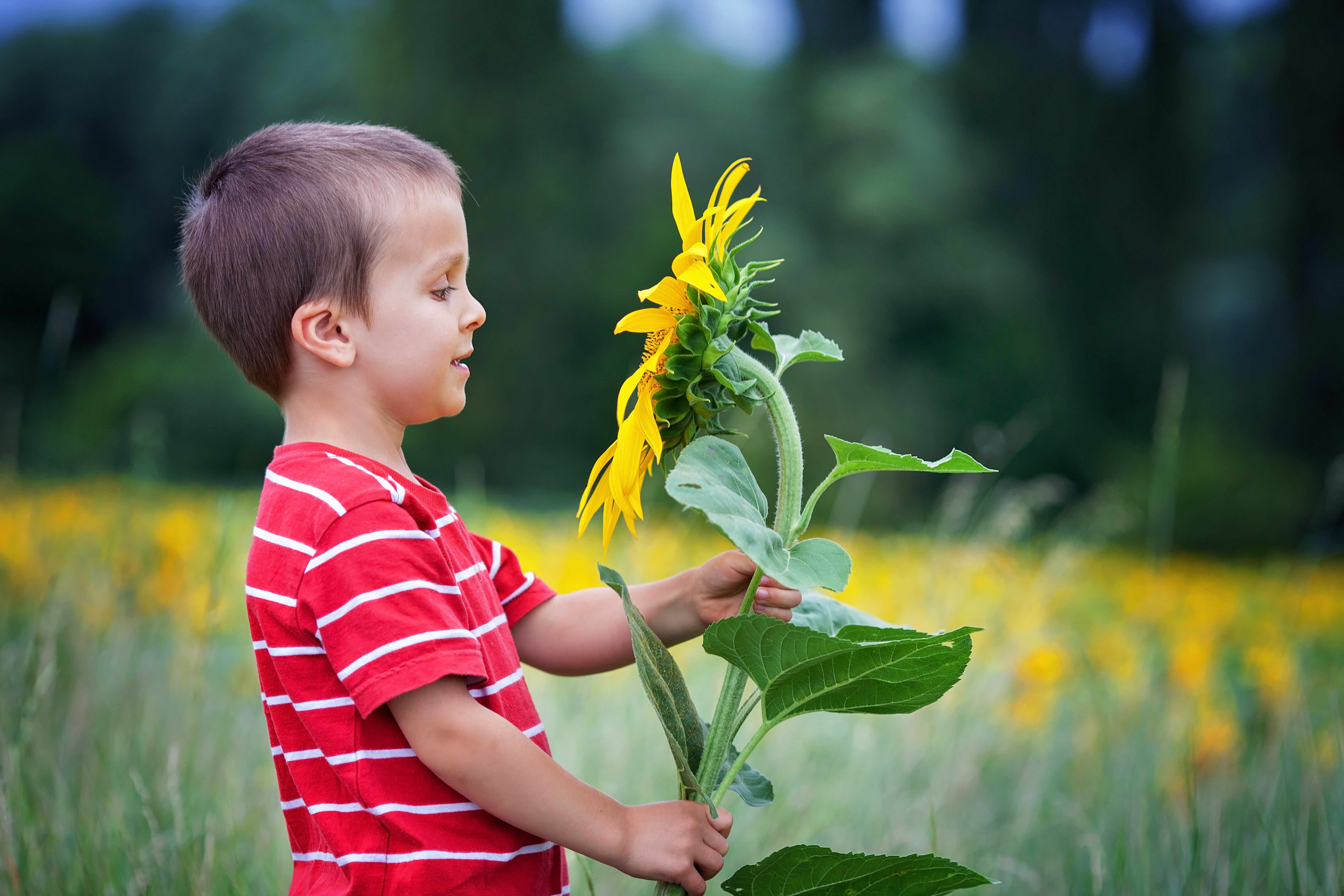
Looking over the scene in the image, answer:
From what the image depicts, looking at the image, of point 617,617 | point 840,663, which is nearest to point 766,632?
point 840,663

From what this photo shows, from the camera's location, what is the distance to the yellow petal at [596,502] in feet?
2.92

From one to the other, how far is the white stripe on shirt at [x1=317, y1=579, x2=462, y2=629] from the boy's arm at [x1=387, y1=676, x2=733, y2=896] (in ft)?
0.27

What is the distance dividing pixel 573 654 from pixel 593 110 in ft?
27.5

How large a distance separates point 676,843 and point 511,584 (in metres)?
0.40

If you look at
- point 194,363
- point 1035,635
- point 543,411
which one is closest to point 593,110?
point 543,411

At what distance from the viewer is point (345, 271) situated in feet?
3.20

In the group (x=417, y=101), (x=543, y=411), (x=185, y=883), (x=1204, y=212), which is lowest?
(x=185, y=883)

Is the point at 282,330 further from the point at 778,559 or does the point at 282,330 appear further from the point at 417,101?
the point at 417,101

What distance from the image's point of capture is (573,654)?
1.17 metres

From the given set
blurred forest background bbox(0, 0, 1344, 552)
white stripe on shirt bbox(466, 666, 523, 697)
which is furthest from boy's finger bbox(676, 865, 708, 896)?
blurred forest background bbox(0, 0, 1344, 552)

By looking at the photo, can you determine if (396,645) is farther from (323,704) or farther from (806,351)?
(806,351)

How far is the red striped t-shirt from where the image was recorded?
2.75 ft

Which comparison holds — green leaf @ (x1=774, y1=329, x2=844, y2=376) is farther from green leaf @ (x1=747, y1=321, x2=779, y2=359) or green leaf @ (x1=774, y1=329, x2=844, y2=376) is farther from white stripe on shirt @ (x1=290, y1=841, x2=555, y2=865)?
white stripe on shirt @ (x1=290, y1=841, x2=555, y2=865)

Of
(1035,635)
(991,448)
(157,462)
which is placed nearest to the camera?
(991,448)
